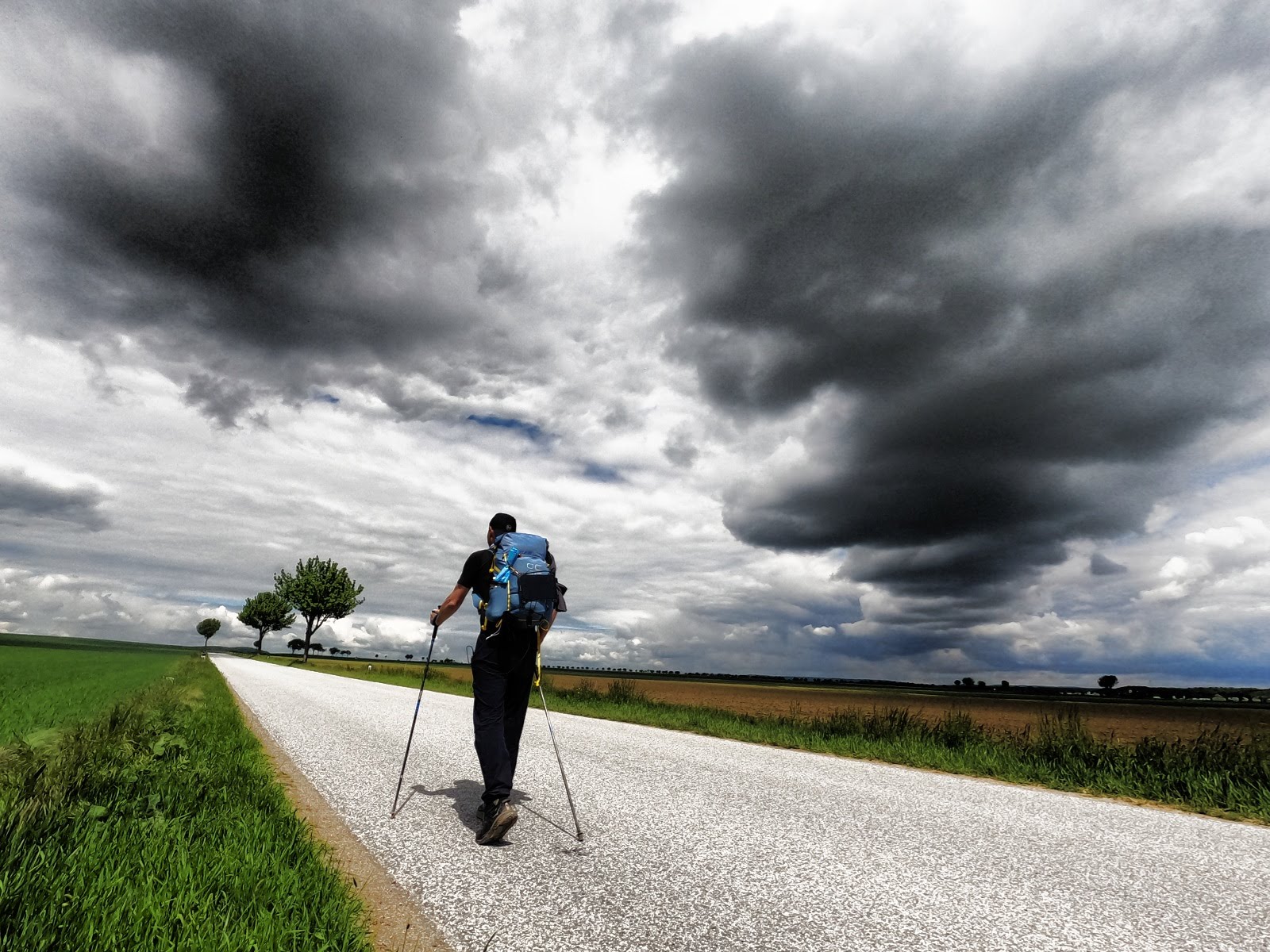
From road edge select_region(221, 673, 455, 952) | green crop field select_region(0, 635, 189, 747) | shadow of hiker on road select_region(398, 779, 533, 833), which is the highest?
green crop field select_region(0, 635, 189, 747)

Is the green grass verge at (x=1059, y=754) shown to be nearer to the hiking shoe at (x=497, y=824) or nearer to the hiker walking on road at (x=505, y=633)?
the hiker walking on road at (x=505, y=633)

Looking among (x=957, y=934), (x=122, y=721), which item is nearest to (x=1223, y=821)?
(x=957, y=934)

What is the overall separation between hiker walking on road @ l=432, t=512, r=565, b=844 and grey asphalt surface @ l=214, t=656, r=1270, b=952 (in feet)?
2.08

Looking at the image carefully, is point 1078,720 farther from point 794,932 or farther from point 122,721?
point 122,721

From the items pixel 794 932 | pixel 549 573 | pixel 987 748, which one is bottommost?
pixel 794 932

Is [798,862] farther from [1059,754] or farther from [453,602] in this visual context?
[1059,754]

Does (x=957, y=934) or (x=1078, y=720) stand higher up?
(x=1078, y=720)

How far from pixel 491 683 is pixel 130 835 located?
96.6 inches

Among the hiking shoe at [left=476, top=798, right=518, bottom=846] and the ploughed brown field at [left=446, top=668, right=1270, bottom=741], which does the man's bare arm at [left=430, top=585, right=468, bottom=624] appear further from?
the ploughed brown field at [left=446, top=668, right=1270, bottom=741]

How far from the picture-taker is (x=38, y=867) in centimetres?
337

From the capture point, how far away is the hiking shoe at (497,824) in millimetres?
4898

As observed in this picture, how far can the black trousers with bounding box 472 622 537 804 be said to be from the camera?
5227mm

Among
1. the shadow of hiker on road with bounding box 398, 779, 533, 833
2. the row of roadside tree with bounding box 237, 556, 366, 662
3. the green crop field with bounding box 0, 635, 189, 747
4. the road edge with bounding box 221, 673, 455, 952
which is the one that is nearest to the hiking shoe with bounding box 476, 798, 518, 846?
the shadow of hiker on road with bounding box 398, 779, 533, 833

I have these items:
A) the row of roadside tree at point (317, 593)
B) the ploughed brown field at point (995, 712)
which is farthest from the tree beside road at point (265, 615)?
the ploughed brown field at point (995, 712)
